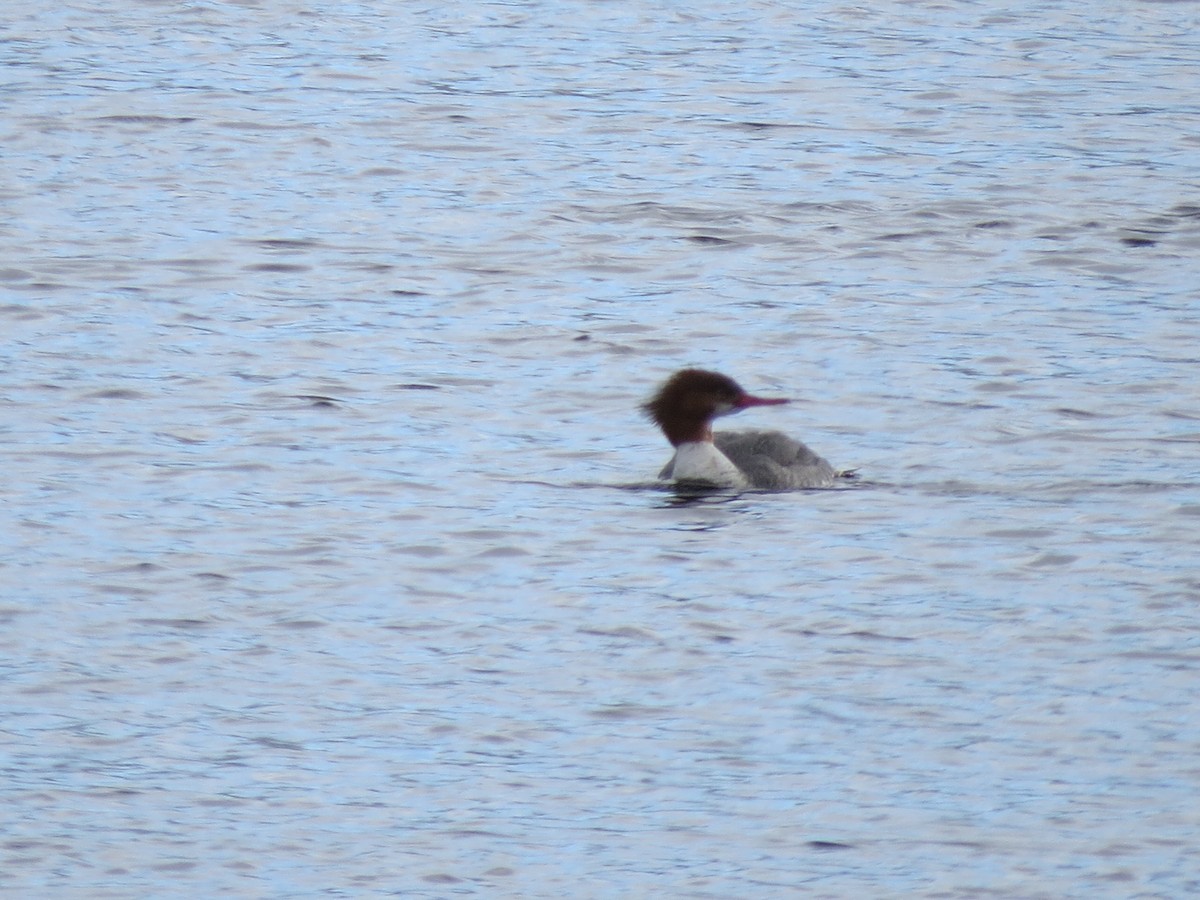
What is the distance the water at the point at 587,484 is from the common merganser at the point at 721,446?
0.23 m

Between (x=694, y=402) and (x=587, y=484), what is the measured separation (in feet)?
2.73

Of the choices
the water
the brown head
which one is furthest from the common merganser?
the water

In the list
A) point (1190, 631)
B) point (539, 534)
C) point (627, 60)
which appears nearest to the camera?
point (1190, 631)

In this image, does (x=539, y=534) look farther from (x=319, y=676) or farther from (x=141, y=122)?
(x=141, y=122)

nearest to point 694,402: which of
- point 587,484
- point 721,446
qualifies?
point 721,446

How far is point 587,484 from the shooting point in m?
12.6

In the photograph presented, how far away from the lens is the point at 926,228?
1867 cm

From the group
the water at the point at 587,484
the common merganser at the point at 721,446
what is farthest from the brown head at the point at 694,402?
the water at the point at 587,484

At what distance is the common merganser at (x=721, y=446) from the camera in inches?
500

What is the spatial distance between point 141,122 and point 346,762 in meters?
14.4

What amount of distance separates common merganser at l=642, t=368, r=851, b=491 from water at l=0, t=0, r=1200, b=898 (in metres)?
0.23

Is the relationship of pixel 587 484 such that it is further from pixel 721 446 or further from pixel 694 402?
pixel 721 446

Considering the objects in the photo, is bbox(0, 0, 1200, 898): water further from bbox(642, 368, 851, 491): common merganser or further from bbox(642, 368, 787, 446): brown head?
bbox(642, 368, 787, 446): brown head

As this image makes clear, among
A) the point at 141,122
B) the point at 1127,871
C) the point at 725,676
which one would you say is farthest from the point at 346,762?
the point at 141,122
